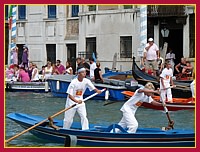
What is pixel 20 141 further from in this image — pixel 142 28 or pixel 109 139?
pixel 142 28

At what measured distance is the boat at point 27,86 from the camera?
71.5 feet

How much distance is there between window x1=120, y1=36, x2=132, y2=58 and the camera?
25.3 metres

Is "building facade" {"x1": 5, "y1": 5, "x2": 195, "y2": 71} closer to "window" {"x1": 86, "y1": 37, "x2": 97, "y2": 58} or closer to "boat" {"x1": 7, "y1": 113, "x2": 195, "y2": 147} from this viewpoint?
"window" {"x1": 86, "y1": 37, "x2": 97, "y2": 58}

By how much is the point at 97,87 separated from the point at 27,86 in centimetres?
469

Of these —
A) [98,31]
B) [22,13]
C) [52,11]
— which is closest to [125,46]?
[98,31]

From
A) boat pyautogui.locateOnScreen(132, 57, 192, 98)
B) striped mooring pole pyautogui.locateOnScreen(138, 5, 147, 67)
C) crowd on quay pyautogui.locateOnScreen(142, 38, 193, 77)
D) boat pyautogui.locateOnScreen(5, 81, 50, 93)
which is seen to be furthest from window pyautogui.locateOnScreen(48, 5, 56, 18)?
boat pyautogui.locateOnScreen(132, 57, 192, 98)

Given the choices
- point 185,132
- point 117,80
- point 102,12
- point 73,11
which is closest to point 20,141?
point 185,132

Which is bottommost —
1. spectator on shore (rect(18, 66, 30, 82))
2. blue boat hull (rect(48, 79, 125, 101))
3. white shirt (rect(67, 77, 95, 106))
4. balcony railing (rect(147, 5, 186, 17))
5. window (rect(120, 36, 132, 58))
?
blue boat hull (rect(48, 79, 125, 101))

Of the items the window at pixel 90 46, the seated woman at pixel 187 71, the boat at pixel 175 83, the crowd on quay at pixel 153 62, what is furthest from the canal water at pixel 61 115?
the window at pixel 90 46

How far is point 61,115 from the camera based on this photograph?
14.9 metres

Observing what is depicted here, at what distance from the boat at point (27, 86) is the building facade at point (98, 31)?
14.7 ft

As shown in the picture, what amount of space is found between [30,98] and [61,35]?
885cm

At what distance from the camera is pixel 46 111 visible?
15680 millimetres

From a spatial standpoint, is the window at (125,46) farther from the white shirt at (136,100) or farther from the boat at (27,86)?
the white shirt at (136,100)
